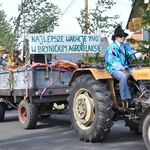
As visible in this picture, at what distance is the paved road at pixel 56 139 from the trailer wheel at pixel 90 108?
8.8 inches

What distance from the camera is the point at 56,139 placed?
24.8 ft

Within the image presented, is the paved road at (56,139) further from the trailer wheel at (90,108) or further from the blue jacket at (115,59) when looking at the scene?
the blue jacket at (115,59)

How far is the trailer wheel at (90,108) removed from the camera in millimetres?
6625

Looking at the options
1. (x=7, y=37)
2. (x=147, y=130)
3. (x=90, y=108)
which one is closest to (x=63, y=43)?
(x=90, y=108)

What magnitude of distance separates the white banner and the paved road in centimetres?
187

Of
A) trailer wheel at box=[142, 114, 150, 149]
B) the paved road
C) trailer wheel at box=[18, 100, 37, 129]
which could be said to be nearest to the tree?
the paved road

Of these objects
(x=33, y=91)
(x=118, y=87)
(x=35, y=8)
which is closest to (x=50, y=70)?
(x=33, y=91)

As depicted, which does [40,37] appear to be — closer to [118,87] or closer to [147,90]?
[118,87]

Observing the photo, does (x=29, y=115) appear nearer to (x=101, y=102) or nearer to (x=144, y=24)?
(x=101, y=102)

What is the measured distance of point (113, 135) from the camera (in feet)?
25.7

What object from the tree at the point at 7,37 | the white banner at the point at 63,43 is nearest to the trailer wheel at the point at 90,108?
the white banner at the point at 63,43

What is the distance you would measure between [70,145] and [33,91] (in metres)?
2.04

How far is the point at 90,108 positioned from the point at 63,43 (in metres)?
3.13

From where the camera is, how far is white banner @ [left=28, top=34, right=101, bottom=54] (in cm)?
945
